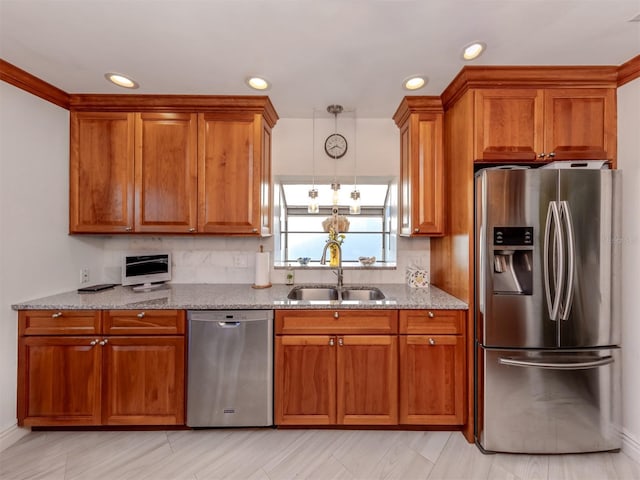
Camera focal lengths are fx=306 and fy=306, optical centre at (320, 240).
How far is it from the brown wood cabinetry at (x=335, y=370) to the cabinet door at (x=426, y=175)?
0.79 m

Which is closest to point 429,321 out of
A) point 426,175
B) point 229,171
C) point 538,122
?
point 426,175

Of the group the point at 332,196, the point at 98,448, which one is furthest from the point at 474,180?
the point at 98,448

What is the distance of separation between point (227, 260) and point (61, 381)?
138cm

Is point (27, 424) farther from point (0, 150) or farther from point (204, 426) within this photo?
point (0, 150)

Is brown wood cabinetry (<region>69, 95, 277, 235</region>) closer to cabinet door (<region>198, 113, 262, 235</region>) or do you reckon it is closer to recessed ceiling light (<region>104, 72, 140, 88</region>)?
cabinet door (<region>198, 113, 262, 235</region>)

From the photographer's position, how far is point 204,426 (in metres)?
2.05

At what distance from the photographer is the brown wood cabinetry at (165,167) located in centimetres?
240

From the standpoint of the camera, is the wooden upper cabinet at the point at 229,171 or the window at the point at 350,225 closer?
the wooden upper cabinet at the point at 229,171

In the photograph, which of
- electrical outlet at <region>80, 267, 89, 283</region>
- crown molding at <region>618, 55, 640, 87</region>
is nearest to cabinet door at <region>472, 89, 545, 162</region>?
crown molding at <region>618, 55, 640, 87</region>

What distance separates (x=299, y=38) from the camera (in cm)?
168

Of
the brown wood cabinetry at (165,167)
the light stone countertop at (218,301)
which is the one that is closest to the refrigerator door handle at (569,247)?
the light stone countertop at (218,301)

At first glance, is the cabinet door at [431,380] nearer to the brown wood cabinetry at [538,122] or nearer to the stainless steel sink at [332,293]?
the stainless steel sink at [332,293]

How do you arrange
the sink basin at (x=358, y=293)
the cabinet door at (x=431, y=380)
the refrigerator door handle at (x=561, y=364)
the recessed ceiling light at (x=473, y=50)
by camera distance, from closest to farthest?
1. the recessed ceiling light at (x=473, y=50)
2. the refrigerator door handle at (x=561, y=364)
3. the cabinet door at (x=431, y=380)
4. the sink basin at (x=358, y=293)

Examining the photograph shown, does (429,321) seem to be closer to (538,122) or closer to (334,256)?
(334,256)
